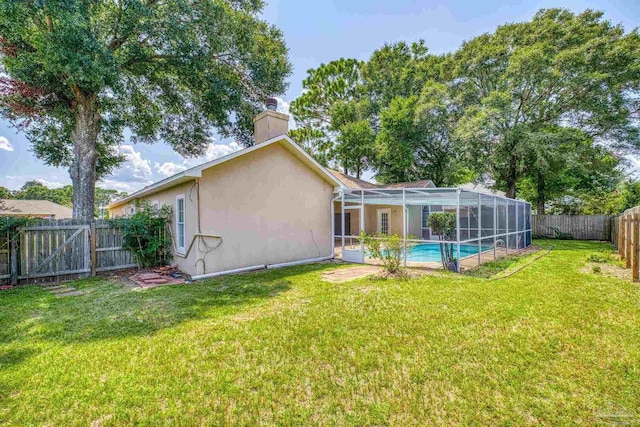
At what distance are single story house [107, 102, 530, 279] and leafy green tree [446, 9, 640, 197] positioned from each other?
29.1 ft

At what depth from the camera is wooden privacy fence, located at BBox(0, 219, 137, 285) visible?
735 centimetres

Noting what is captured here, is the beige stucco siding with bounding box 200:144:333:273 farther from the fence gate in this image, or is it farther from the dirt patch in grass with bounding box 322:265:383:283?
the fence gate

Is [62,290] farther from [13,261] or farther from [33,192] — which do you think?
[33,192]

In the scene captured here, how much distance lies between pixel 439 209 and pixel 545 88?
33.1ft

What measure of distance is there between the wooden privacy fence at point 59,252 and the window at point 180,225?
187 centimetres

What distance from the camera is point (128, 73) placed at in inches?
502

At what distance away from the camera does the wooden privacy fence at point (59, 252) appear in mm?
7352

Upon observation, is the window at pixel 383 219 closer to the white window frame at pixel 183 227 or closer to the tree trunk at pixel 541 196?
the tree trunk at pixel 541 196

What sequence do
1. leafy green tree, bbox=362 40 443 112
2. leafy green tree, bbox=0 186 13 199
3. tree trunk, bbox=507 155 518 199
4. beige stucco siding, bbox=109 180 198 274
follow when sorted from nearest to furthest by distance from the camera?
beige stucco siding, bbox=109 180 198 274 → tree trunk, bbox=507 155 518 199 → leafy green tree, bbox=362 40 443 112 → leafy green tree, bbox=0 186 13 199

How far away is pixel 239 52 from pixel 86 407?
12982 mm

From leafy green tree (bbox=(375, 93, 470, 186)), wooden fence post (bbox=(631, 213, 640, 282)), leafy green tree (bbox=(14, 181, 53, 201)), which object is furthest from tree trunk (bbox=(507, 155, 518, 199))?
leafy green tree (bbox=(14, 181, 53, 201))

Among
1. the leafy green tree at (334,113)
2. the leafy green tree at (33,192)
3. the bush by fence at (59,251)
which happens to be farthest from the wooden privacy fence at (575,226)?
the leafy green tree at (33,192)

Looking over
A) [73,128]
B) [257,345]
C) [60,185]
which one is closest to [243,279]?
[257,345]

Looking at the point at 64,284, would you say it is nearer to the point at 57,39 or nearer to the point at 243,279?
the point at 243,279
